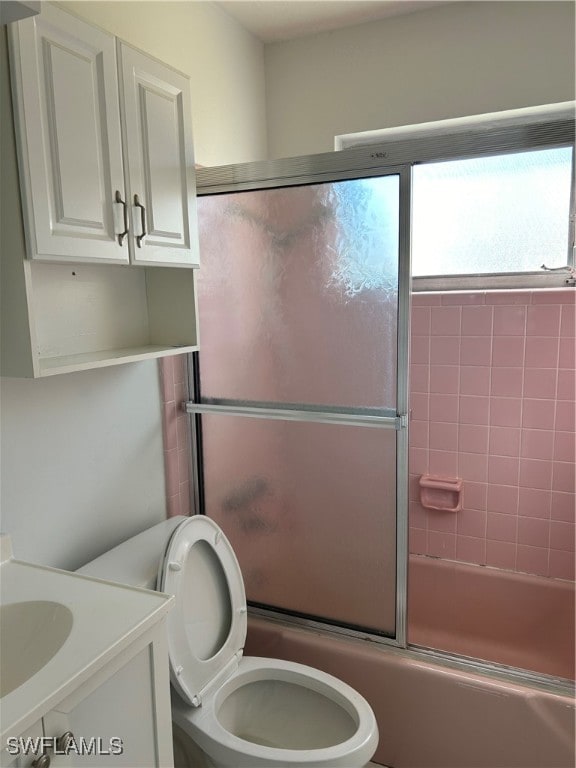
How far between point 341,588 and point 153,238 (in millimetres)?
1361

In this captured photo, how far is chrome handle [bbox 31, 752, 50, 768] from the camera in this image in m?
0.93

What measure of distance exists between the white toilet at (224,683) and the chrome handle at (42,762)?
56 centimetres

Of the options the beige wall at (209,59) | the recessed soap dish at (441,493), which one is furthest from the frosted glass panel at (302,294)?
the recessed soap dish at (441,493)

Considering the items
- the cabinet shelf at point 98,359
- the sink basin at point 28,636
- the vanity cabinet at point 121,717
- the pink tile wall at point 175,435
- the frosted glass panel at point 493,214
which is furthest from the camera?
the frosted glass panel at point 493,214

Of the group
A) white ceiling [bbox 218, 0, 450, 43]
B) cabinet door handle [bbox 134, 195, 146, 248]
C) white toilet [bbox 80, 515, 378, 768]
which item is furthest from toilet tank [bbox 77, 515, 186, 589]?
white ceiling [bbox 218, 0, 450, 43]

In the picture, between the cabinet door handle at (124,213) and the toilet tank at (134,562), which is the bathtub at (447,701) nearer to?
the toilet tank at (134,562)

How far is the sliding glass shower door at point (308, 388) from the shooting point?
5.95 ft

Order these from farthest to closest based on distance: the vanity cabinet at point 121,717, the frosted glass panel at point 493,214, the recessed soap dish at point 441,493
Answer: the recessed soap dish at point 441,493
the frosted glass panel at point 493,214
the vanity cabinet at point 121,717

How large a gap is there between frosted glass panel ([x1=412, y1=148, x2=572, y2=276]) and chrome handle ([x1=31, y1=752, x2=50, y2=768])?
85.8 inches

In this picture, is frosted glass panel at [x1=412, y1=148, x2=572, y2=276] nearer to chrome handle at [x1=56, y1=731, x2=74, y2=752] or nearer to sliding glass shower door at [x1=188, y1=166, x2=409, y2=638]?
sliding glass shower door at [x1=188, y1=166, x2=409, y2=638]

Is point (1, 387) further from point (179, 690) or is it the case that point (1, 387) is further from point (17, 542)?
point (179, 690)

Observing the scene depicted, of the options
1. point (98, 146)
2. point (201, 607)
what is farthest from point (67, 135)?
point (201, 607)

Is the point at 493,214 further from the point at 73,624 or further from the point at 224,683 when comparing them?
the point at 73,624

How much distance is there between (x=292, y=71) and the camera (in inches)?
101
